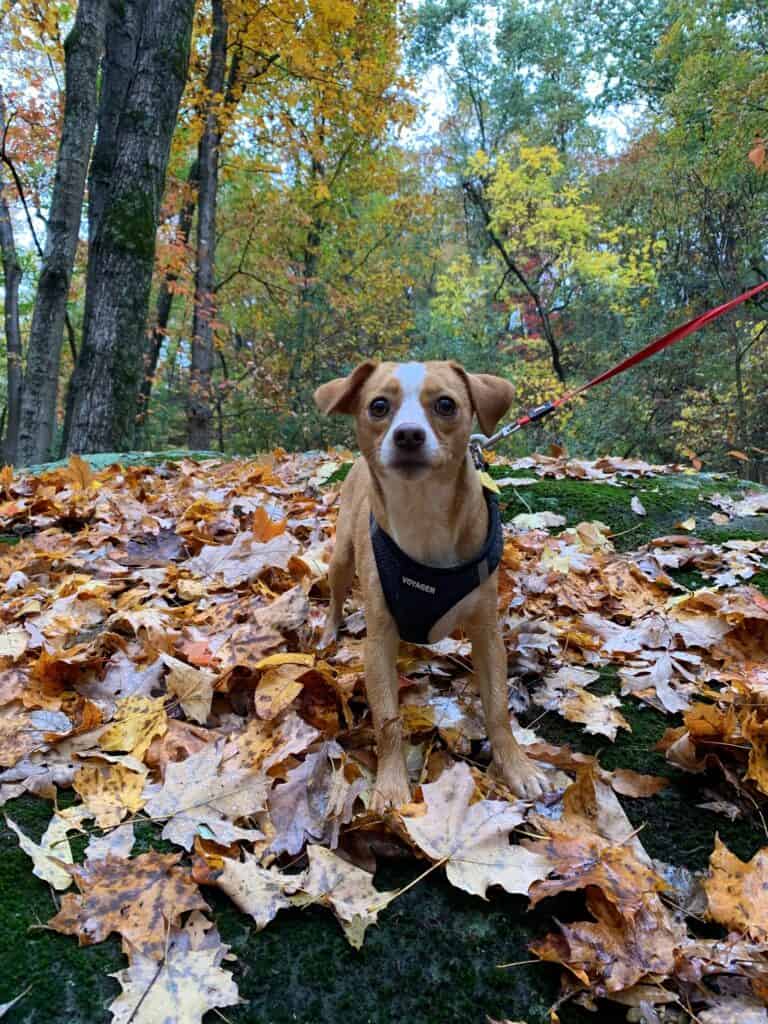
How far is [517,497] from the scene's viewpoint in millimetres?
4387

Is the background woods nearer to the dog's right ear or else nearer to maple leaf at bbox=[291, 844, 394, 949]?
the dog's right ear

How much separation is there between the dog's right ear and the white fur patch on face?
0.15m

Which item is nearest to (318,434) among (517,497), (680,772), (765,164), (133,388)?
(133,388)

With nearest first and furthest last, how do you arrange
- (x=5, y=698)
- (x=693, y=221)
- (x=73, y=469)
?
(x=5, y=698) < (x=73, y=469) < (x=693, y=221)

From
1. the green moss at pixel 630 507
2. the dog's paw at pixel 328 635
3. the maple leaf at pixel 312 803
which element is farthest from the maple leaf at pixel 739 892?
the green moss at pixel 630 507

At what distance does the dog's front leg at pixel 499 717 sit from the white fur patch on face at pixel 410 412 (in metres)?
0.61

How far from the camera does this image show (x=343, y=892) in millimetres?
1469

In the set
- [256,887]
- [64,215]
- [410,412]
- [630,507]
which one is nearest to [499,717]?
[256,887]

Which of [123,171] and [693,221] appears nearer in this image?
[123,171]

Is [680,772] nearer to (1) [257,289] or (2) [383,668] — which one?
(2) [383,668]

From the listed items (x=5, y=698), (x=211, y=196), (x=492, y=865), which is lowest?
(x=492, y=865)

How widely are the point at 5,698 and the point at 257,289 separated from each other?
1729 centimetres

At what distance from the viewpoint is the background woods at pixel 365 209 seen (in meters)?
6.77

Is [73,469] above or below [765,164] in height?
below
